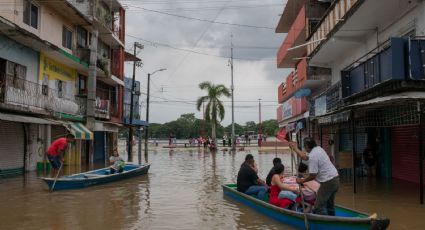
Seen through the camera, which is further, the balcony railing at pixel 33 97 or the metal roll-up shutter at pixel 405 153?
the balcony railing at pixel 33 97

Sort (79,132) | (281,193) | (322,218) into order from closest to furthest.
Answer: (322,218), (281,193), (79,132)

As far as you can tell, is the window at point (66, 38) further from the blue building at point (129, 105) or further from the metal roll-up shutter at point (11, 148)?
the blue building at point (129, 105)

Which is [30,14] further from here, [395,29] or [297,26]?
[395,29]

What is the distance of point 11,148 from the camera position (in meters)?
21.6

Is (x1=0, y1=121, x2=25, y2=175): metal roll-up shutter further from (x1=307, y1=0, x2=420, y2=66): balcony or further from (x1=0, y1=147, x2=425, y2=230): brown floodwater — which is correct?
(x1=307, y1=0, x2=420, y2=66): balcony

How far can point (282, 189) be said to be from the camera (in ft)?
34.0

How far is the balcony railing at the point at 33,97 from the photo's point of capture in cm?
1914

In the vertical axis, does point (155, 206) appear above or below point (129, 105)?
below

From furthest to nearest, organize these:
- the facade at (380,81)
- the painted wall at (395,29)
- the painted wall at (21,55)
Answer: the painted wall at (21,55) < the painted wall at (395,29) < the facade at (380,81)

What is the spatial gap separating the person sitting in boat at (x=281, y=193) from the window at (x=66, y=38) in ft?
66.7

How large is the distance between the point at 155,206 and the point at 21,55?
12.9 meters

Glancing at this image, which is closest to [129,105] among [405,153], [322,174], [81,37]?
[81,37]

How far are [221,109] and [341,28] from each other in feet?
131

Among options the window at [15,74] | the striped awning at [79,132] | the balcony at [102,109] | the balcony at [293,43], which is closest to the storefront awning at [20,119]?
the striped awning at [79,132]
